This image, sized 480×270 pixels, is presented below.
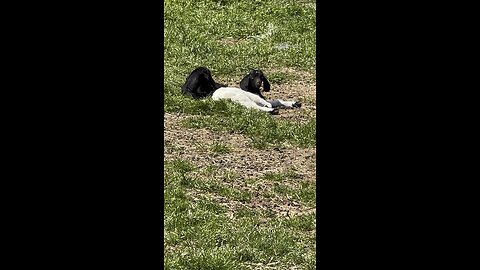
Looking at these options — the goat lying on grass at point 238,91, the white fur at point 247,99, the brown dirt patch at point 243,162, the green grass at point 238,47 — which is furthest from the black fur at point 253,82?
the brown dirt patch at point 243,162

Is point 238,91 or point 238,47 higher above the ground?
point 238,47

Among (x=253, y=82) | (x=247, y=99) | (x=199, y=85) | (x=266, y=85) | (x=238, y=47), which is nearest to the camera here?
(x=247, y=99)

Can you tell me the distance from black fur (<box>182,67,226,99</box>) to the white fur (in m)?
0.16

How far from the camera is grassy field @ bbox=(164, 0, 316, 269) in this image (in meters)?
6.60

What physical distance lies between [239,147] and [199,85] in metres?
2.08

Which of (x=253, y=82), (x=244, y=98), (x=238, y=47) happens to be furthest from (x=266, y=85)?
(x=238, y=47)

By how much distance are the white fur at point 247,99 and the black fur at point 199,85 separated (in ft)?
0.51

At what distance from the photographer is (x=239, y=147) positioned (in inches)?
373

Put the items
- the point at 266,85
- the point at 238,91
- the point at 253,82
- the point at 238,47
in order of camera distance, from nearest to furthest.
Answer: the point at 238,91, the point at 253,82, the point at 266,85, the point at 238,47

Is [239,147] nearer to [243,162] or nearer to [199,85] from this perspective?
[243,162]

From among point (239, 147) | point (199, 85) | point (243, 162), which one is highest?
point (199, 85)
